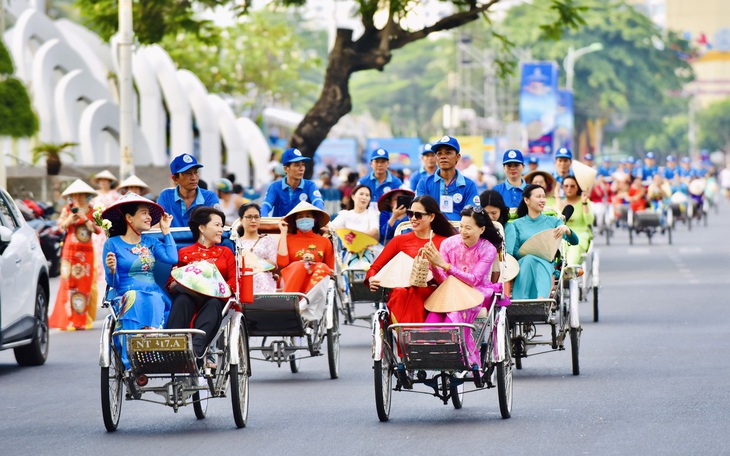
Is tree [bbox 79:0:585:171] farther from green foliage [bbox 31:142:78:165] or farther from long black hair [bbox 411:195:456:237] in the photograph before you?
long black hair [bbox 411:195:456:237]

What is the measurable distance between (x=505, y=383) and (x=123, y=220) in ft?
9.36

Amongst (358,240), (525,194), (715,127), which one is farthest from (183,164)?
(715,127)

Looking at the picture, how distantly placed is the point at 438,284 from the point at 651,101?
84505 mm

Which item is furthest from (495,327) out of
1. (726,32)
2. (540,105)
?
(726,32)

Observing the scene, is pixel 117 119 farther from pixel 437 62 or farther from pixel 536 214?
pixel 437 62

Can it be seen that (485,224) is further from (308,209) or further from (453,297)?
(308,209)

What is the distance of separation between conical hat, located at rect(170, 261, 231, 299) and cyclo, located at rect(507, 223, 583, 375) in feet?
9.27

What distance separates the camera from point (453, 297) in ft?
35.5

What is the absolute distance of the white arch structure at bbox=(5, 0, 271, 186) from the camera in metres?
39.8

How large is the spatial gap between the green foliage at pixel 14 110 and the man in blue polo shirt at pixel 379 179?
9534 mm

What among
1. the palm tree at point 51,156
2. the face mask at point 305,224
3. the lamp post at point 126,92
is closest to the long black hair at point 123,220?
the face mask at point 305,224

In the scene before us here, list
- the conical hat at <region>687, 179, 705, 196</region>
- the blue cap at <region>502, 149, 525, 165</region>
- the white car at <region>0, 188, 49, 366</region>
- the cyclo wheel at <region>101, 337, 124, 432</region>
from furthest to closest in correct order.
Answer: the conical hat at <region>687, 179, 705, 196</region>
the blue cap at <region>502, 149, 525, 165</region>
the white car at <region>0, 188, 49, 366</region>
the cyclo wheel at <region>101, 337, 124, 432</region>

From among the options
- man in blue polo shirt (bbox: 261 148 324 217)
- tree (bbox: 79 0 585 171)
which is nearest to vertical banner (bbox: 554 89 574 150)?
tree (bbox: 79 0 585 171)

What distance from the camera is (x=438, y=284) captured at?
1102 cm
